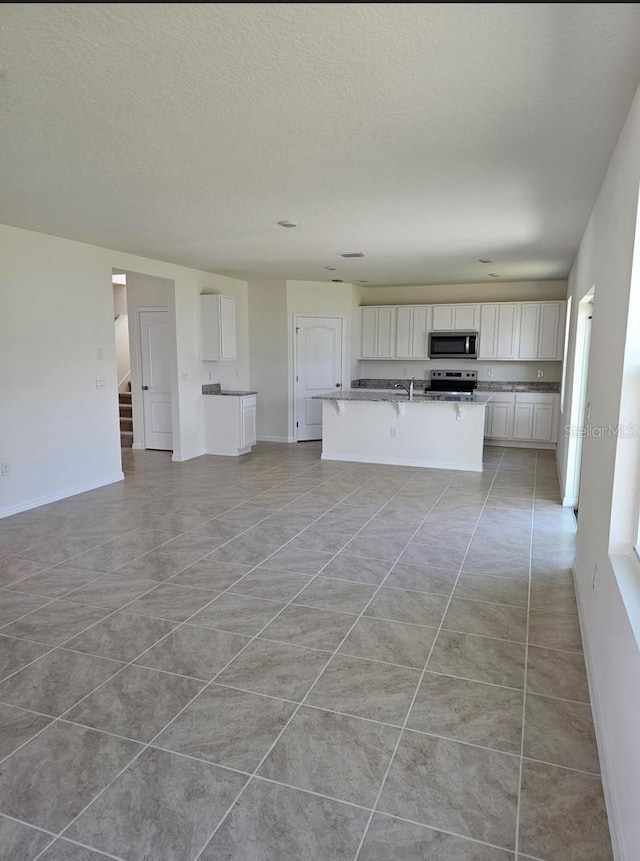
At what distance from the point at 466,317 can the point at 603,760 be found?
7474 millimetres

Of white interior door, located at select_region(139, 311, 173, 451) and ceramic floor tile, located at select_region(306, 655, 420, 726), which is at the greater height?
white interior door, located at select_region(139, 311, 173, 451)

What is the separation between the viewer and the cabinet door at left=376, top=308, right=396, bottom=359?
9.12m

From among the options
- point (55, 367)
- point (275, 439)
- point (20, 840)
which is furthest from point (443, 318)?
point (20, 840)

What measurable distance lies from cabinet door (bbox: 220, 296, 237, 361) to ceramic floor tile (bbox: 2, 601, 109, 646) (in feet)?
16.5

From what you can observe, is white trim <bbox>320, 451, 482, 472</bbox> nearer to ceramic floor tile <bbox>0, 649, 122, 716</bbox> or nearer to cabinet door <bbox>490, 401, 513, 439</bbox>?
cabinet door <bbox>490, 401, 513, 439</bbox>

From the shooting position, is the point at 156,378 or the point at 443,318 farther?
the point at 443,318

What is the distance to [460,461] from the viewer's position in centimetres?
689

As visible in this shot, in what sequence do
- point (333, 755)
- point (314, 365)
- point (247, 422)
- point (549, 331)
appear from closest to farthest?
point (333, 755) → point (247, 422) → point (549, 331) → point (314, 365)

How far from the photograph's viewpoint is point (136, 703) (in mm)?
2318

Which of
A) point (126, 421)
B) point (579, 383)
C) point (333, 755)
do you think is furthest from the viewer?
point (126, 421)

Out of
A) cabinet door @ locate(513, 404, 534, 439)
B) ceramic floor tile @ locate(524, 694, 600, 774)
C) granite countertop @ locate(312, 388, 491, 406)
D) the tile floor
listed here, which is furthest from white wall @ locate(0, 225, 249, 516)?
cabinet door @ locate(513, 404, 534, 439)

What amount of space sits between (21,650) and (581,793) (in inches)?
99.0

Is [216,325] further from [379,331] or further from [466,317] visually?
[466,317]

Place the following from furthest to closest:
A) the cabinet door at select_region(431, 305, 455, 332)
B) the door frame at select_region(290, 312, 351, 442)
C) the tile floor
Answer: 1. the cabinet door at select_region(431, 305, 455, 332)
2. the door frame at select_region(290, 312, 351, 442)
3. the tile floor
